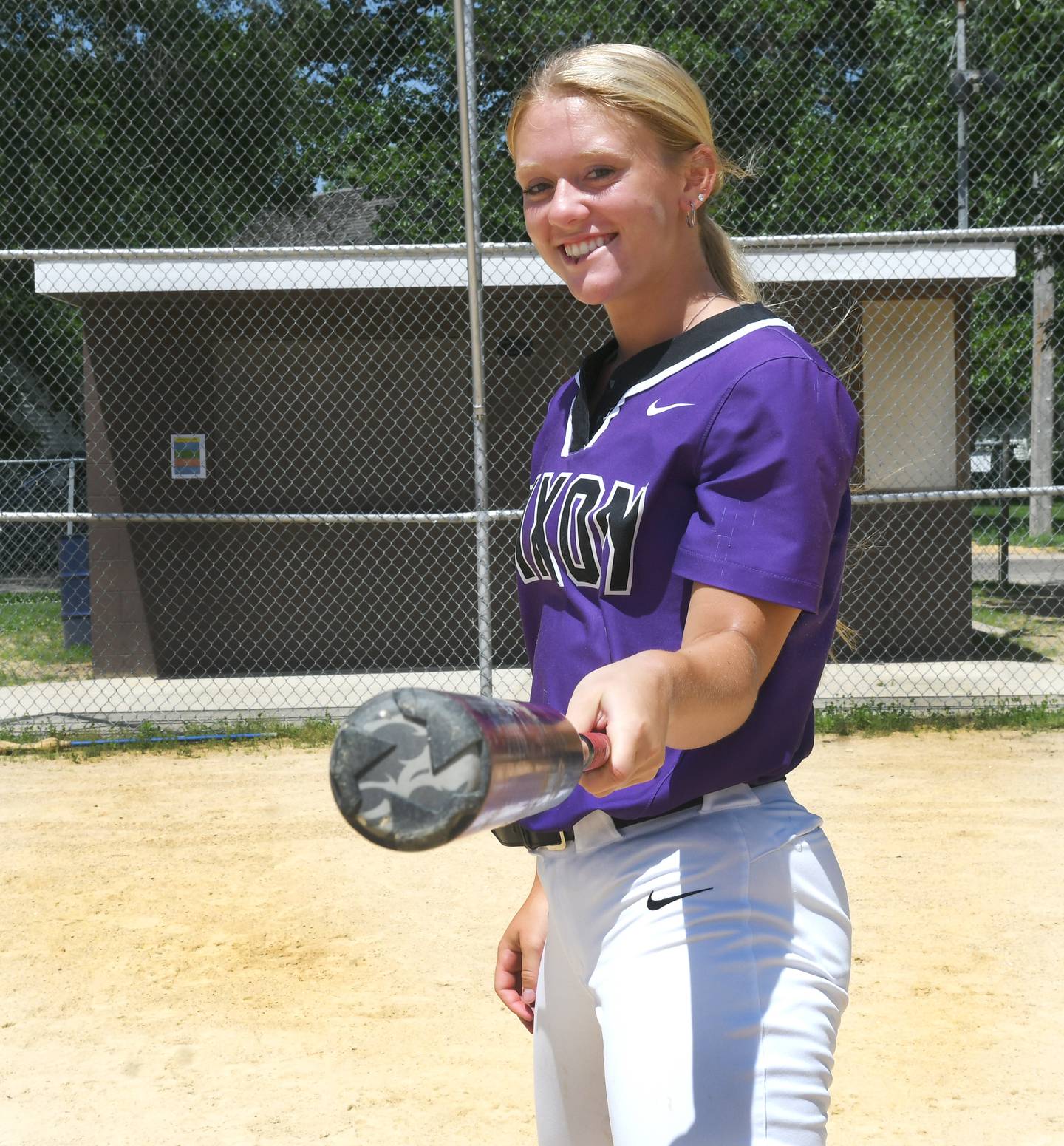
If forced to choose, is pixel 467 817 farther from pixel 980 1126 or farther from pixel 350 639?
pixel 350 639

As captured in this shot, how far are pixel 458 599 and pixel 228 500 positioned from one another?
2196 mm

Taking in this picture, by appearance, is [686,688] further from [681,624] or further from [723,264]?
[723,264]

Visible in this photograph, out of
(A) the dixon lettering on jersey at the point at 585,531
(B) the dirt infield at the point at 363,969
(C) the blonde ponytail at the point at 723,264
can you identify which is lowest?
(B) the dirt infield at the point at 363,969

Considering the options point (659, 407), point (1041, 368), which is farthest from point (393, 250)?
point (1041, 368)

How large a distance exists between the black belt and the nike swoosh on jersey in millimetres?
454

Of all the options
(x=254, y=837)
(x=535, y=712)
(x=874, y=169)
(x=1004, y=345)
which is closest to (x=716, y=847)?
(x=535, y=712)

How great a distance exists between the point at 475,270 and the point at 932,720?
13.0 ft

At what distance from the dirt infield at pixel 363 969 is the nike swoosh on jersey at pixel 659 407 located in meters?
2.29

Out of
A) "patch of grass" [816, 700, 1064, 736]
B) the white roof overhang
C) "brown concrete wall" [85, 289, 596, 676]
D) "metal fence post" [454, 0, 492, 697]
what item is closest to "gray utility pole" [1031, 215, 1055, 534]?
the white roof overhang

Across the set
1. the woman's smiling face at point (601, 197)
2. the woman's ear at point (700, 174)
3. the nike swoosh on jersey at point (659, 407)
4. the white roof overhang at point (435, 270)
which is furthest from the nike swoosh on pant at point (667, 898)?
the white roof overhang at point (435, 270)

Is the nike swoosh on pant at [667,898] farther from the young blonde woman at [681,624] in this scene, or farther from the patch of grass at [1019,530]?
the patch of grass at [1019,530]

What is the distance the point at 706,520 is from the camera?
1411 mm

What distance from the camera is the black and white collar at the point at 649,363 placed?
1501 millimetres

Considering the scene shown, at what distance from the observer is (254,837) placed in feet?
19.2
